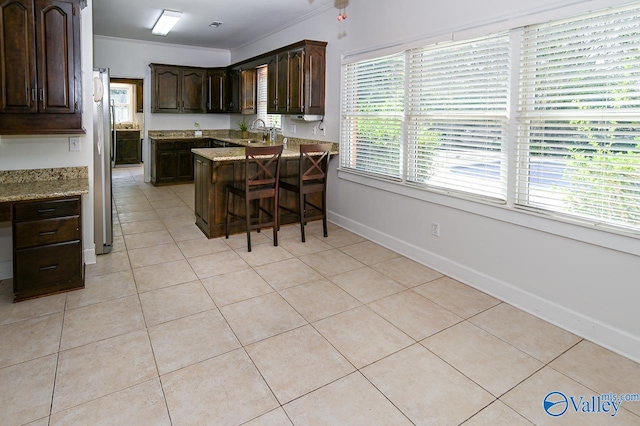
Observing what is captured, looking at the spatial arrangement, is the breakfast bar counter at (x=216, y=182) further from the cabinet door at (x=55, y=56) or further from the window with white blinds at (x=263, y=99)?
the window with white blinds at (x=263, y=99)

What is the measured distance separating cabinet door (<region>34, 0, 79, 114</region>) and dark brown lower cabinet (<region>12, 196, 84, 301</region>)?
0.73 meters

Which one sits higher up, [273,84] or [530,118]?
[273,84]

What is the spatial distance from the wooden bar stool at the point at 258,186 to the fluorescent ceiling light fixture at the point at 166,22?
8.17 ft

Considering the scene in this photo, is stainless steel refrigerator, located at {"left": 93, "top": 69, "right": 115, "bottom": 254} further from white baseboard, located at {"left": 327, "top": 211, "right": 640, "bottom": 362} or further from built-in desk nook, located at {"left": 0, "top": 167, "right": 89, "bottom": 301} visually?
white baseboard, located at {"left": 327, "top": 211, "right": 640, "bottom": 362}

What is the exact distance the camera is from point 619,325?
2.43 meters

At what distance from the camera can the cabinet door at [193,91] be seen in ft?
24.8

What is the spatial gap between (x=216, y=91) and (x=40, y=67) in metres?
5.05

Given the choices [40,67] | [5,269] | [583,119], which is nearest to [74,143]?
[40,67]

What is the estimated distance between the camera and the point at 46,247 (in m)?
2.92

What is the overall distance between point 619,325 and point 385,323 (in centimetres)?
140

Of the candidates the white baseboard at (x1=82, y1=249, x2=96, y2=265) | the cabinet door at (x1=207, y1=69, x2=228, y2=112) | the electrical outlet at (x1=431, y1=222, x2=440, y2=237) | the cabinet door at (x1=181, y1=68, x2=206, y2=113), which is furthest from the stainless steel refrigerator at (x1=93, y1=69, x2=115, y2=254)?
the cabinet door at (x1=207, y1=69, x2=228, y2=112)

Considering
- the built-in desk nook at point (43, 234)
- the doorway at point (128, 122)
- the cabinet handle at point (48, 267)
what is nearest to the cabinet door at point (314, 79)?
the built-in desk nook at point (43, 234)

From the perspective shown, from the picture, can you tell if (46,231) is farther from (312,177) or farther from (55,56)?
(312,177)

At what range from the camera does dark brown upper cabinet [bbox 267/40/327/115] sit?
494cm
